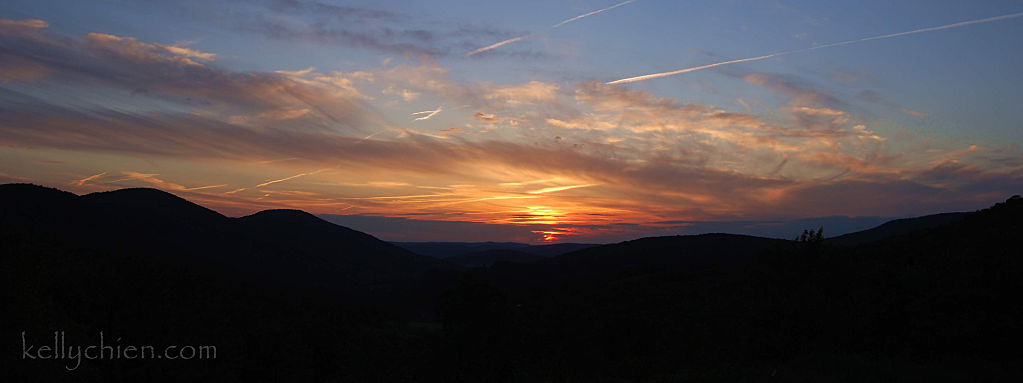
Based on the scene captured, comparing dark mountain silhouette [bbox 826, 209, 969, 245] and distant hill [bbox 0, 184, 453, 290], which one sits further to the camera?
dark mountain silhouette [bbox 826, 209, 969, 245]

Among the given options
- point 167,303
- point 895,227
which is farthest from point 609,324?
point 895,227

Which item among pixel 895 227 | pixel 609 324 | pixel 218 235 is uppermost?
pixel 895 227

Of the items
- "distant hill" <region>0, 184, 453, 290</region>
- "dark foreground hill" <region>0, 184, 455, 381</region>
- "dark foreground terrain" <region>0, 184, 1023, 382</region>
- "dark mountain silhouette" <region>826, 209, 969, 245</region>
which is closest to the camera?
"dark foreground terrain" <region>0, 184, 1023, 382</region>

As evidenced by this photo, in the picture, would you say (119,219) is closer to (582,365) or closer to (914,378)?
(582,365)

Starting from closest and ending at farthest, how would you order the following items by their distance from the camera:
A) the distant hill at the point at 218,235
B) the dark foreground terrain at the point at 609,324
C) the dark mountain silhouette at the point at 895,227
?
the dark foreground terrain at the point at 609,324 < the distant hill at the point at 218,235 < the dark mountain silhouette at the point at 895,227

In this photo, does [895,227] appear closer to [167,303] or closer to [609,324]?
[609,324]

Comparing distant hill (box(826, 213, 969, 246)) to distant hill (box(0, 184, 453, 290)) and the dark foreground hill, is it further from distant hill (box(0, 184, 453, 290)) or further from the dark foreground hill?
distant hill (box(0, 184, 453, 290))

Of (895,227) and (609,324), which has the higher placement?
(895,227)

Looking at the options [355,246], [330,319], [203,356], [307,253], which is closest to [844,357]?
[203,356]

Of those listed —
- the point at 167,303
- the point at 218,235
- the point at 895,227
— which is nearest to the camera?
the point at 167,303

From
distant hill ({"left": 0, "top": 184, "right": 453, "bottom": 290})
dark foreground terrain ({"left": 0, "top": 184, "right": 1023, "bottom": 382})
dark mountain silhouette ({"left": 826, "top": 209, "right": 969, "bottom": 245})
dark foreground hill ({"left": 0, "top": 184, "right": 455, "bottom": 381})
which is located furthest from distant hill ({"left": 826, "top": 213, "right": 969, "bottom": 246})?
distant hill ({"left": 0, "top": 184, "right": 453, "bottom": 290})

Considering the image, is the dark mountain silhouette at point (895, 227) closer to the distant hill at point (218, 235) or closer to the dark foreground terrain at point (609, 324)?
the dark foreground terrain at point (609, 324)

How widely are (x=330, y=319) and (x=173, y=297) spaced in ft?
92.3

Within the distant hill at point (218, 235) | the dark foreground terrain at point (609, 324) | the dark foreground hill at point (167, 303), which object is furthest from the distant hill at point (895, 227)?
the distant hill at point (218, 235)
